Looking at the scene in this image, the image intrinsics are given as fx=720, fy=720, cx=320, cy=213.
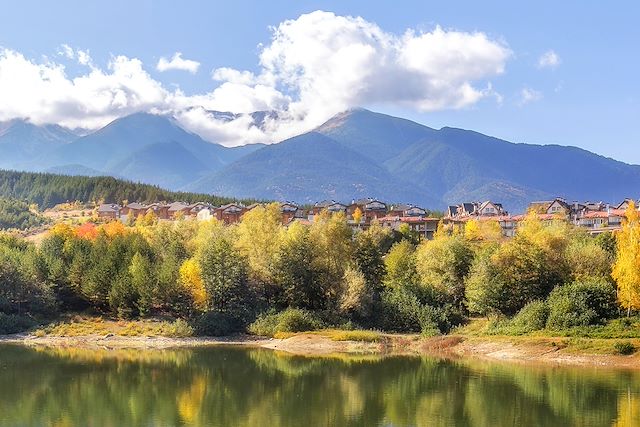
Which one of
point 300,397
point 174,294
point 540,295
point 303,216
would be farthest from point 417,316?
point 303,216

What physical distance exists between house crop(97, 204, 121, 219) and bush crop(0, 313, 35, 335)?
10354 cm

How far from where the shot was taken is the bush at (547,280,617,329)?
2462 inches

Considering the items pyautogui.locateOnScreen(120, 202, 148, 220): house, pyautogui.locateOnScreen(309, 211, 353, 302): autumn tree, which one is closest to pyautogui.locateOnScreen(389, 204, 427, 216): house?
pyautogui.locateOnScreen(120, 202, 148, 220): house

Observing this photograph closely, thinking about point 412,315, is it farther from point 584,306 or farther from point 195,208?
point 195,208

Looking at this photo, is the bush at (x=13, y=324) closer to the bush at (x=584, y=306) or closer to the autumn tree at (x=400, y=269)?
the autumn tree at (x=400, y=269)

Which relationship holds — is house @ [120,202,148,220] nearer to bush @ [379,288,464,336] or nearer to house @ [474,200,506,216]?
house @ [474,200,506,216]

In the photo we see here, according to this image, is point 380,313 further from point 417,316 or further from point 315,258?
point 315,258

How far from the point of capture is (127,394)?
147ft

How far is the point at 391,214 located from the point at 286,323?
11825cm

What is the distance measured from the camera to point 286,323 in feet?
231

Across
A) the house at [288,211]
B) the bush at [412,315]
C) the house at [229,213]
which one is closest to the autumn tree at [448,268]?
the bush at [412,315]

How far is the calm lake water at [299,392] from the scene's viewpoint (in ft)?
125

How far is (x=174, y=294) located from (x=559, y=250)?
128 ft

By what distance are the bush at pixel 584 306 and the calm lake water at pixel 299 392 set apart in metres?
9.75
